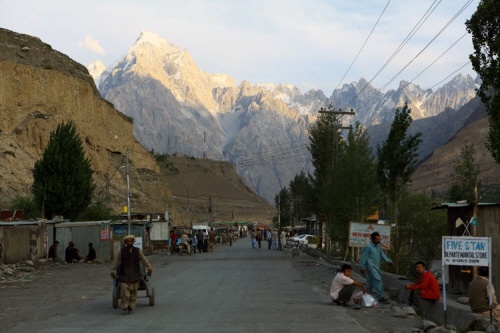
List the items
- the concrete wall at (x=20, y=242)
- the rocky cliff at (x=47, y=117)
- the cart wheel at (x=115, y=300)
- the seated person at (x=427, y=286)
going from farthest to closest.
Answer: the rocky cliff at (x=47, y=117) < the concrete wall at (x=20, y=242) < the seated person at (x=427, y=286) < the cart wheel at (x=115, y=300)

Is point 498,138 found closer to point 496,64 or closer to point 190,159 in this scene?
point 496,64

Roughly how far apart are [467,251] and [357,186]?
21235 millimetres

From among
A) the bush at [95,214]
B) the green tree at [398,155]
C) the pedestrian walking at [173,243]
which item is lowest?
the pedestrian walking at [173,243]

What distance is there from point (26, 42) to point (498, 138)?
243 feet

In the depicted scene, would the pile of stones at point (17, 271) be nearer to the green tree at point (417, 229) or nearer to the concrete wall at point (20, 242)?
the concrete wall at point (20, 242)

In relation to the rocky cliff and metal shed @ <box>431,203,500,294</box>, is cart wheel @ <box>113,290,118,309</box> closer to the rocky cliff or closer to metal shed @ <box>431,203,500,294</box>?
metal shed @ <box>431,203,500,294</box>

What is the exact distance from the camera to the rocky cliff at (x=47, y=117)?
6200 centimetres

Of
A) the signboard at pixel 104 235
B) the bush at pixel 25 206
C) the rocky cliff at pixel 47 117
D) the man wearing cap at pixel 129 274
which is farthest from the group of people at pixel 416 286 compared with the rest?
the rocky cliff at pixel 47 117

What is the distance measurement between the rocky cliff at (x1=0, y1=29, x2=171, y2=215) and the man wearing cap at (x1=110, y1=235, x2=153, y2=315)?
42.7 meters

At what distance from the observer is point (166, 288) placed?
18.0 metres

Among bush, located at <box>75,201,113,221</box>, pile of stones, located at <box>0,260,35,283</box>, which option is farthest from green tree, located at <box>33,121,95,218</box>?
pile of stones, located at <box>0,260,35,283</box>

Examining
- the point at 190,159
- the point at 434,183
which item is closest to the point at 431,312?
the point at 434,183

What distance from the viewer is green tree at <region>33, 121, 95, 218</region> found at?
4403cm

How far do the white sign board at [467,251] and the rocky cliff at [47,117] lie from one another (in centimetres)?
4708
